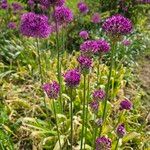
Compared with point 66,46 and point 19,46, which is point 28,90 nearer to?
point 19,46

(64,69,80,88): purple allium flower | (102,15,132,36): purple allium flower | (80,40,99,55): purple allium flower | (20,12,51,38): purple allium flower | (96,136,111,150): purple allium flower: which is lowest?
(96,136,111,150): purple allium flower

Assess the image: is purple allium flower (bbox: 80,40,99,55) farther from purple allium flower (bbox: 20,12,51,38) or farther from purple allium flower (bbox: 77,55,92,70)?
purple allium flower (bbox: 20,12,51,38)

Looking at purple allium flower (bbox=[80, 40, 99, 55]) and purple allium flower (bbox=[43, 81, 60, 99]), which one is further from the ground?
purple allium flower (bbox=[80, 40, 99, 55])

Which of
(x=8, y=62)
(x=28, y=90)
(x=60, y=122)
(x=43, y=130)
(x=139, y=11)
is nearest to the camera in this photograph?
(x=43, y=130)

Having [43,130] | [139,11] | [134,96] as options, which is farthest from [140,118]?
[139,11]

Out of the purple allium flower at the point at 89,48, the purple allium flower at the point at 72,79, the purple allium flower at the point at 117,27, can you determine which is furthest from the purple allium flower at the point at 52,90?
the purple allium flower at the point at 117,27

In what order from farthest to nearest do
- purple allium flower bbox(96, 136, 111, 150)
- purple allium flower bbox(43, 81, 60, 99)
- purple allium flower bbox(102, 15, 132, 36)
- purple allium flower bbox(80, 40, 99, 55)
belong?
purple allium flower bbox(43, 81, 60, 99) → purple allium flower bbox(80, 40, 99, 55) → purple allium flower bbox(96, 136, 111, 150) → purple allium flower bbox(102, 15, 132, 36)

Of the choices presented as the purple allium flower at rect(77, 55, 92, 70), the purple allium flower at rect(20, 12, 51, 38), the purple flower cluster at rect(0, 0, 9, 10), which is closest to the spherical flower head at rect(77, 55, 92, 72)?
the purple allium flower at rect(77, 55, 92, 70)

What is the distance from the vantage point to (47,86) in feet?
12.8

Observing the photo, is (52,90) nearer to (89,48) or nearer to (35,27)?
(89,48)

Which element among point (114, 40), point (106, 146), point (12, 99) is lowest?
point (12, 99)

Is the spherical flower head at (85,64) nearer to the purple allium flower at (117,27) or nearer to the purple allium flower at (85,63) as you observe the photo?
the purple allium flower at (85,63)

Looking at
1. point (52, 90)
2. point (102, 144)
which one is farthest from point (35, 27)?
point (102, 144)

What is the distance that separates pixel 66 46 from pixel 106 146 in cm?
554
